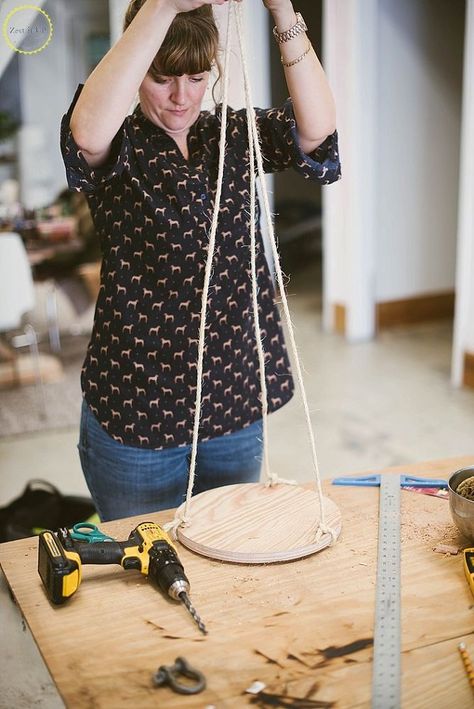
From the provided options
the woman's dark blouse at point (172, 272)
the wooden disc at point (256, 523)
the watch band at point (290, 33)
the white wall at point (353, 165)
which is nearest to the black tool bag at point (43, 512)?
the woman's dark blouse at point (172, 272)

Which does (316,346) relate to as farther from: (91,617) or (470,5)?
(91,617)

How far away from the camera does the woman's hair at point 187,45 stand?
4.13 ft

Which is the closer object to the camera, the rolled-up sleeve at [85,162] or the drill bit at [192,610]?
the drill bit at [192,610]

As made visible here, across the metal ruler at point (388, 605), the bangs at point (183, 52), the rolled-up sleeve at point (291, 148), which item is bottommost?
the metal ruler at point (388, 605)

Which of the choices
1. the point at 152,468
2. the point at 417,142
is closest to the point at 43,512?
the point at 152,468

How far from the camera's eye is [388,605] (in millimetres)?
1061

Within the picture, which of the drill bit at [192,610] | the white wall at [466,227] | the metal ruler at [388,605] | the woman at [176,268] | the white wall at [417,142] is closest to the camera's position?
the metal ruler at [388,605]

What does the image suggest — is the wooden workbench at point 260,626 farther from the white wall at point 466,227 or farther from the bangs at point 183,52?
the white wall at point 466,227

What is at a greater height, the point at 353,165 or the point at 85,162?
the point at 85,162

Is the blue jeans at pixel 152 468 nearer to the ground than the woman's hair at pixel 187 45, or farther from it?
nearer to the ground

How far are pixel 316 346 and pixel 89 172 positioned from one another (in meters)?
3.56

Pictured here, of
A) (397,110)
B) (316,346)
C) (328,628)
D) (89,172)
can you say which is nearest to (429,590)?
(328,628)

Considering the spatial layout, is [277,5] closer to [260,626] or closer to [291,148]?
[291,148]

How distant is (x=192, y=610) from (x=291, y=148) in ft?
2.49
